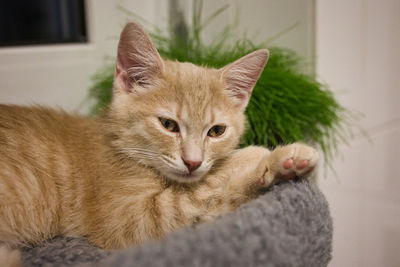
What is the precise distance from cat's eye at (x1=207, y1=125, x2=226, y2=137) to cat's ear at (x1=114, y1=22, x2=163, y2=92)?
22 cm

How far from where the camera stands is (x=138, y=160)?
928mm

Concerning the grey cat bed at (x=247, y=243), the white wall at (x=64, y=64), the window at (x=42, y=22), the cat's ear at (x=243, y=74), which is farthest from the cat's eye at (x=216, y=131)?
the window at (x=42, y=22)

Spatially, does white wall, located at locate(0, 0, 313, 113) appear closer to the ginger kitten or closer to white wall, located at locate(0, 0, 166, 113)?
white wall, located at locate(0, 0, 166, 113)

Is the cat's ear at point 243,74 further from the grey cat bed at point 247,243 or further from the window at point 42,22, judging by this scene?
the window at point 42,22

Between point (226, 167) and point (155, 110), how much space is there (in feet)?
0.83

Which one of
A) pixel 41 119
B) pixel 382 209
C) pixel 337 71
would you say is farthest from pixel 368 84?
pixel 41 119

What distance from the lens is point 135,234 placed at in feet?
2.65

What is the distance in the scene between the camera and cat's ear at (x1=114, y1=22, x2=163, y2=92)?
2.96ft

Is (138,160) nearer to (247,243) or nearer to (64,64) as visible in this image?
(247,243)

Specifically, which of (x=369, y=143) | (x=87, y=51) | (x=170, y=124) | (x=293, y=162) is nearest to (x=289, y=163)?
(x=293, y=162)

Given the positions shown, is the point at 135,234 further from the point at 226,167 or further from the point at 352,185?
the point at 352,185

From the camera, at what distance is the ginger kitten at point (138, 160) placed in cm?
83

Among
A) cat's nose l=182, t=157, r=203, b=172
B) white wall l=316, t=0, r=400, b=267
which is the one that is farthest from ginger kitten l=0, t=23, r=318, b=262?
white wall l=316, t=0, r=400, b=267

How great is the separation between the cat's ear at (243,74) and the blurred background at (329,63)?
21.0 inches
